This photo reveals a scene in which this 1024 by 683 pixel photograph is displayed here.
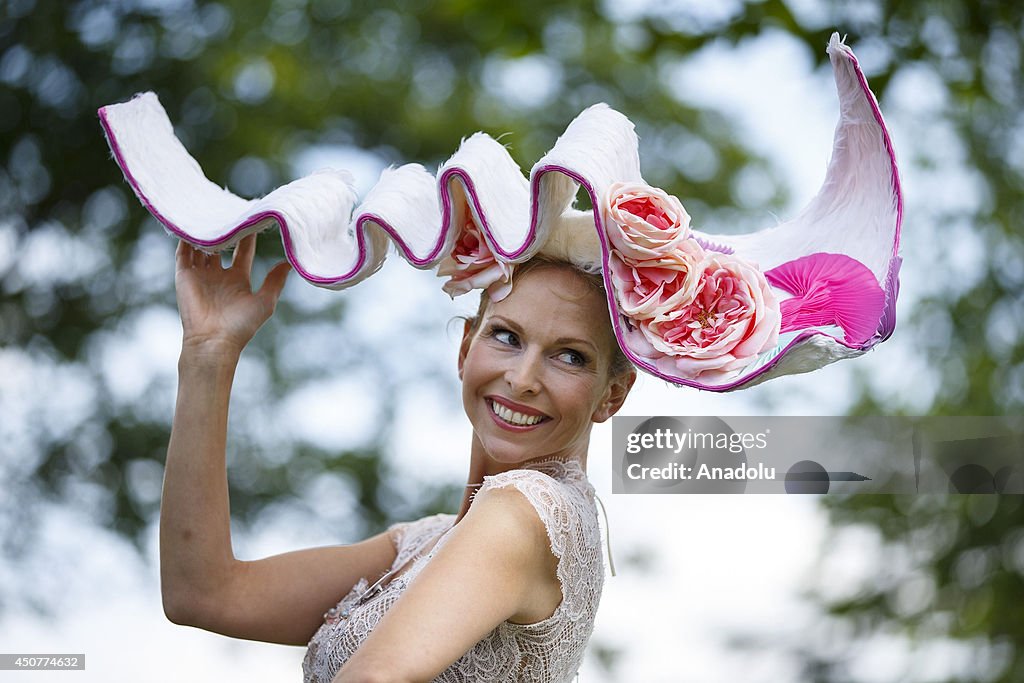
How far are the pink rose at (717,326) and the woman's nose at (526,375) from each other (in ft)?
0.63

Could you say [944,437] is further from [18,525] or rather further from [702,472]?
[18,525]

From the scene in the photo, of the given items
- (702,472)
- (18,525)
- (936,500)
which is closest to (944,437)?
(936,500)

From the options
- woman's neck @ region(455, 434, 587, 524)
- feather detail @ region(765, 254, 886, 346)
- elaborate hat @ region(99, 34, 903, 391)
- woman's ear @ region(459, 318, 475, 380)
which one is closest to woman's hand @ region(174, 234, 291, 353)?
elaborate hat @ region(99, 34, 903, 391)

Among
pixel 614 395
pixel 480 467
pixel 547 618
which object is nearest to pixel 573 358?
pixel 614 395

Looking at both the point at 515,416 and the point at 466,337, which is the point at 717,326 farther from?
the point at 466,337

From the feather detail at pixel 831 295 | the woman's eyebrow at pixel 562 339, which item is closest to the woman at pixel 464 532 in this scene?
the woman's eyebrow at pixel 562 339

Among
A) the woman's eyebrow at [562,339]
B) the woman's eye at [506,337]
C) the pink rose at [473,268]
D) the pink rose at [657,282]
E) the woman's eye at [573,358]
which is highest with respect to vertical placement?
the pink rose at [657,282]

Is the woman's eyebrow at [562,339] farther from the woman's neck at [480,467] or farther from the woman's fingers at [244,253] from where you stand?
the woman's fingers at [244,253]

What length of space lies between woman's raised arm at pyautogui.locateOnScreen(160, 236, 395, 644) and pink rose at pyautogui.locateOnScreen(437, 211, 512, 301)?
43 cm

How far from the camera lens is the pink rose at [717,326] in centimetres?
140

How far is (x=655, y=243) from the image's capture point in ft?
4.71

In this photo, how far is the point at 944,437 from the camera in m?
5.40

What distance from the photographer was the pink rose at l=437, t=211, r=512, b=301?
1.61 meters

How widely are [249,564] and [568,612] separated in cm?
68
